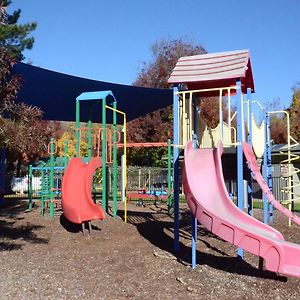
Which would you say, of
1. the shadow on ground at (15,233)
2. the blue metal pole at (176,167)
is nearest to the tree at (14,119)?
the blue metal pole at (176,167)

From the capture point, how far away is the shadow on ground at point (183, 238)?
22.8ft

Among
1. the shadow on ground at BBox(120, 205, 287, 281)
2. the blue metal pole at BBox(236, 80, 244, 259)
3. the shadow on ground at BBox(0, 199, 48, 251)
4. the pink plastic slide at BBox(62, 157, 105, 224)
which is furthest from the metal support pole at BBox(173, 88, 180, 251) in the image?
the shadow on ground at BBox(0, 199, 48, 251)

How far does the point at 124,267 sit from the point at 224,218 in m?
1.85

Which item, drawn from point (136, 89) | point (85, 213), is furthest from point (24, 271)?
point (136, 89)

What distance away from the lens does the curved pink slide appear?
573 centimetres

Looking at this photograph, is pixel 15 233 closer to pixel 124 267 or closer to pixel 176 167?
pixel 124 267

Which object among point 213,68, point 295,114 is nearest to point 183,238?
point 213,68

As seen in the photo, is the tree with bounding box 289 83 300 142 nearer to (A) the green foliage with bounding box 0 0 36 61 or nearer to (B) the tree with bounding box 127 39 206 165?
(B) the tree with bounding box 127 39 206 165

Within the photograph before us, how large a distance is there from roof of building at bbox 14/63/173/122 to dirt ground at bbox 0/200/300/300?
374 centimetres

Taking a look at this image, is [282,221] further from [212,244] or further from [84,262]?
[84,262]

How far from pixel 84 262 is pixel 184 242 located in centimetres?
249

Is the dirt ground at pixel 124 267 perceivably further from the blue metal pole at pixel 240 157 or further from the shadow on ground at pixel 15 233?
the blue metal pole at pixel 240 157

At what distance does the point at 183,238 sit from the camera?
31.8 ft

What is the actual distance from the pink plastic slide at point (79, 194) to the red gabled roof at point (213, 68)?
3.46 m
